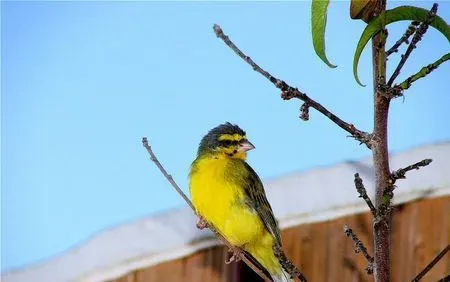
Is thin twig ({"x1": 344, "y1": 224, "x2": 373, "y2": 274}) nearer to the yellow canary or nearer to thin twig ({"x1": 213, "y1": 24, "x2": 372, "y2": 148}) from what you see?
thin twig ({"x1": 213, "y1": 24, "x2": 372, "y2": 148})

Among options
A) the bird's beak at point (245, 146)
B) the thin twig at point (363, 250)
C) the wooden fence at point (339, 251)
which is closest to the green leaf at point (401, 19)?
the thin twig at point (363, 250)

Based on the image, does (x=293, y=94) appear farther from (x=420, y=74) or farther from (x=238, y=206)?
(x=238, y=206)

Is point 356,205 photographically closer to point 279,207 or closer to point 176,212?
point 279,207

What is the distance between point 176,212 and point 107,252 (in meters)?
0.36

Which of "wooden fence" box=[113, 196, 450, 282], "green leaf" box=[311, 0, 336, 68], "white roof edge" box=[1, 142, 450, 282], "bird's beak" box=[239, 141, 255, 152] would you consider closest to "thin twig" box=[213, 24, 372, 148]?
"green leaf" box=[311, 0, 336, 68]

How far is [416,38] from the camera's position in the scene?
70cm

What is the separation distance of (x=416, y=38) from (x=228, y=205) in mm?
1727

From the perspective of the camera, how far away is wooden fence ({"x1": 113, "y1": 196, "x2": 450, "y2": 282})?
10.5 feet

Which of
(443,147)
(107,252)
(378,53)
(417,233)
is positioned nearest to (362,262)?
(417,233)

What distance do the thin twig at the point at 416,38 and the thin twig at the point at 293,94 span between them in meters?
0.06

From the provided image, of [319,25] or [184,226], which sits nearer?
[319,25]

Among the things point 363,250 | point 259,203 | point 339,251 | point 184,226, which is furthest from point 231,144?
point 363,250

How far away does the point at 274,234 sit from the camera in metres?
2.33

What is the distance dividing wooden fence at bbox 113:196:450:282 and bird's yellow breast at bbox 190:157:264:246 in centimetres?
82
